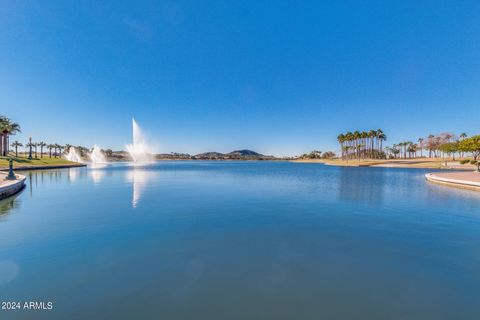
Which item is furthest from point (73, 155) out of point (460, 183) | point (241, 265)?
point (460, 183)

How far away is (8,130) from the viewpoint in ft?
265

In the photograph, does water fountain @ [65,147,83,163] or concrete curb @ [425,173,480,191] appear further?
water fountain @ [65,147,83,163]

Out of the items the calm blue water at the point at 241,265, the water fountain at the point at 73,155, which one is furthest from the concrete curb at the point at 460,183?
the water fountain at the point at 73,155

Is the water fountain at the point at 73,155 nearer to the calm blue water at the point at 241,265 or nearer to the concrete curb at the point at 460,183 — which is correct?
the calm blue water at the point at 241,265

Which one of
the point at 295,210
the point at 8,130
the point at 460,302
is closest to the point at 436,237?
the point at 460,302

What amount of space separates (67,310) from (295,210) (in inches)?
609

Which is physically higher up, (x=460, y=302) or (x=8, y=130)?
(x=8, y=130)

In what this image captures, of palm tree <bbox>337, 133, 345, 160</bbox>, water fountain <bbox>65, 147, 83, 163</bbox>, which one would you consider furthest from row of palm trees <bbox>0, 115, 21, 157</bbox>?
palm tree <bbox>337, 133, 345, 160</bbox>

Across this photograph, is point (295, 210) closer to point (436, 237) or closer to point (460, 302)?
point (436, 237)

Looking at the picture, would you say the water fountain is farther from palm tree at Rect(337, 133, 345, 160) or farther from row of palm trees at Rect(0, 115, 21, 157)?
palm tree at Rect(337, 133, 345, 160)

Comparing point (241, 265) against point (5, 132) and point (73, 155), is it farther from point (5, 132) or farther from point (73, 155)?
point (73, 155)

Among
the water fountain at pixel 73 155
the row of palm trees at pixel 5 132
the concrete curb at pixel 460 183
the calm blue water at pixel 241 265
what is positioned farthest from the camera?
the water fountain at pixel 73 155

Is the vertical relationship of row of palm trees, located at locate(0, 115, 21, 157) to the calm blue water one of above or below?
above

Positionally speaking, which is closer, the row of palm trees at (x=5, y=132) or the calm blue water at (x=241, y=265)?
the calm blue water at (x=241, y=265)
